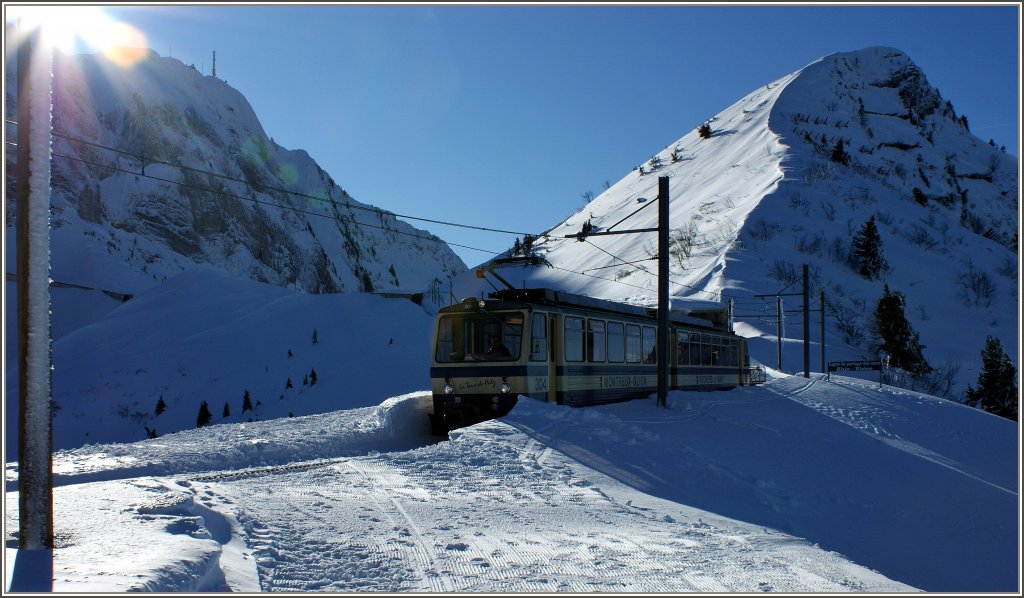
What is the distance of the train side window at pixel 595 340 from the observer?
17.5 metres

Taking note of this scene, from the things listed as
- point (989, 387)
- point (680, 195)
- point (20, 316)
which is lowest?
point (989, 387)

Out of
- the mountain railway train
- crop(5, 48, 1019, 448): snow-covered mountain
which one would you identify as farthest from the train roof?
crop(5, 48, 1019, 448): snow-covered mountain

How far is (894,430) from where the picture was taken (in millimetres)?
21594

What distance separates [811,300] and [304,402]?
44.1 m

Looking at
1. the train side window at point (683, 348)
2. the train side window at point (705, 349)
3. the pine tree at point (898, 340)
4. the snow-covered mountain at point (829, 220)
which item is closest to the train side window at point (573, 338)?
the train side window at point (683, 348)

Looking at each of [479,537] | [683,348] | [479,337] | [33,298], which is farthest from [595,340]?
[33,298]

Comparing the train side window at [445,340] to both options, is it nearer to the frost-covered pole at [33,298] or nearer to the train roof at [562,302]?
the train roof at [562,302]

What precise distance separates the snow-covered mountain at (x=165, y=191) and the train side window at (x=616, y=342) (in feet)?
126

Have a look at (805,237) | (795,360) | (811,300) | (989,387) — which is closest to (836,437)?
(795,360)

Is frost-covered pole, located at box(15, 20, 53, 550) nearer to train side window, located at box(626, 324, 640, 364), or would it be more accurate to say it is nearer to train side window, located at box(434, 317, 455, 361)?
train side window, located at box(434, 317, 455, 361)

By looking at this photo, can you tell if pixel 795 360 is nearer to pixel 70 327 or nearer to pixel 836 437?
pixel 836 437

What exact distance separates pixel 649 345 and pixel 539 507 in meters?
12.9

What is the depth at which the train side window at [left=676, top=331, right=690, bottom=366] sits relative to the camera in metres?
23.1

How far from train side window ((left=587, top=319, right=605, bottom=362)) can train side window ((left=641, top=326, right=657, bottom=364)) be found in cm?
284
